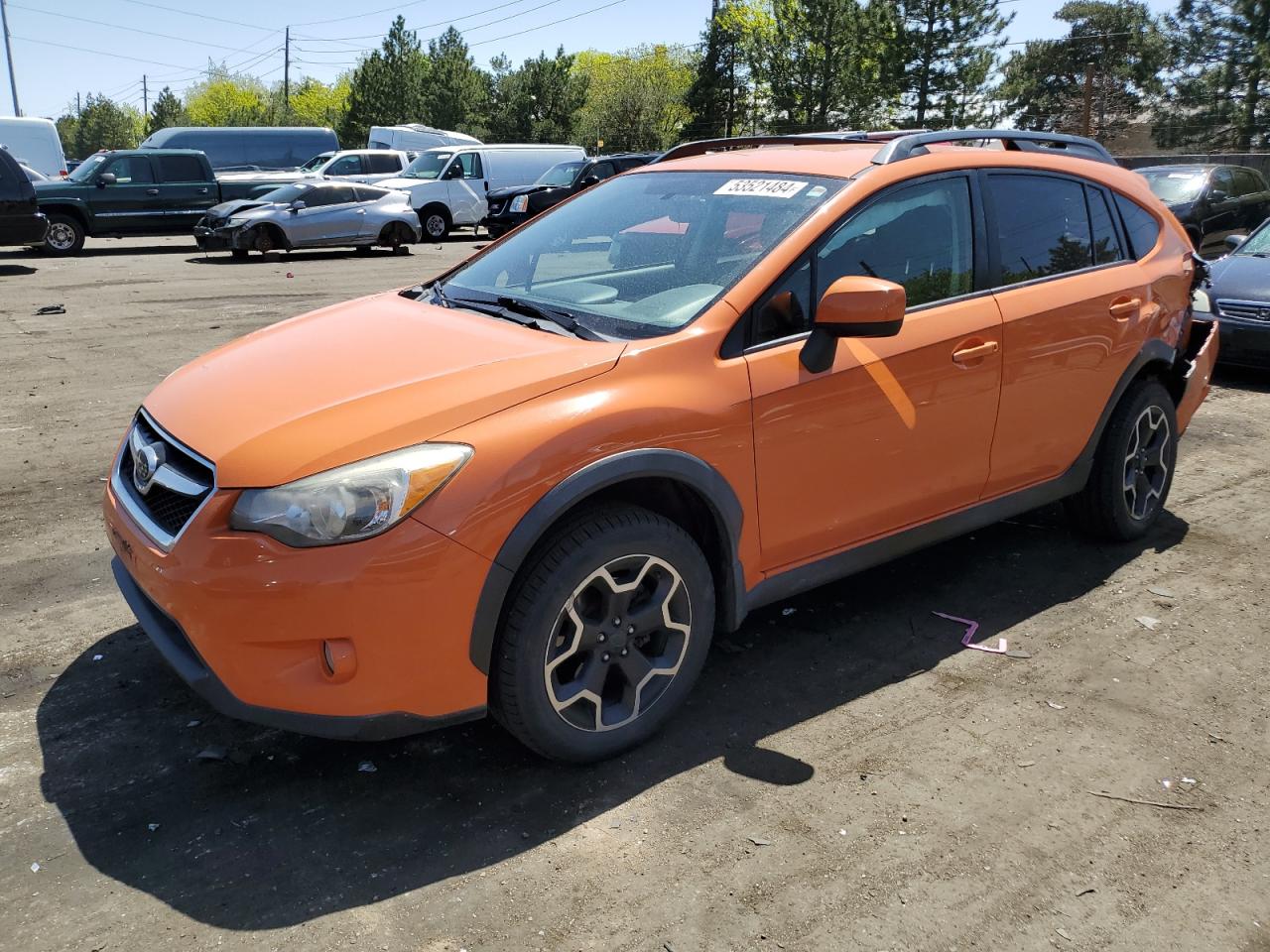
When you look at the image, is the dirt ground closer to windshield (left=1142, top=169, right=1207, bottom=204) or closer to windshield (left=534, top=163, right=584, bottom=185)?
windshield (left=1142, top=169, right=1207, bottom=204)

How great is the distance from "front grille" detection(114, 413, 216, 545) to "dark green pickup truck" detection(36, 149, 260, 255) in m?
18.7

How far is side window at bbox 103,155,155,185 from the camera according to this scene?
20.1 metres

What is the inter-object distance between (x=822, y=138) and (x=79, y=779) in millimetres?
3519

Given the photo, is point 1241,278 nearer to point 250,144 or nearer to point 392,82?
point 250,144

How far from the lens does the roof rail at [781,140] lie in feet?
13.9

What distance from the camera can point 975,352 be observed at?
12.7ft

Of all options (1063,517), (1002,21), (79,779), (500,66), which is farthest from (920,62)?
(79,779)

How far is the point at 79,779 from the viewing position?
3084 millimetres

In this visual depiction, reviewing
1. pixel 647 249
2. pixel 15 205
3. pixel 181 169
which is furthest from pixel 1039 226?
pixel 181 169

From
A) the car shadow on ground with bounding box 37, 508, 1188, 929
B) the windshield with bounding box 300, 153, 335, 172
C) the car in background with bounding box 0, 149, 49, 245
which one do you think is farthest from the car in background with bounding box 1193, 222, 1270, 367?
the windshield with bounding box 300, 153, 335, 172

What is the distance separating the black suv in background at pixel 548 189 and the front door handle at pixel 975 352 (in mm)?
18530

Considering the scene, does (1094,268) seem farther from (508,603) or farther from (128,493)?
(128,493)

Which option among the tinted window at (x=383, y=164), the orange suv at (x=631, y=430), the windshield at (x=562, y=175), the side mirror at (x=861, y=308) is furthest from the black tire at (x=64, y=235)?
the side mirror at (x=861, y=308)

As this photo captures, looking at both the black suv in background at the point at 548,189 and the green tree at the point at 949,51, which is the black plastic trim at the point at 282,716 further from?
the green tree at the point at 949,51
